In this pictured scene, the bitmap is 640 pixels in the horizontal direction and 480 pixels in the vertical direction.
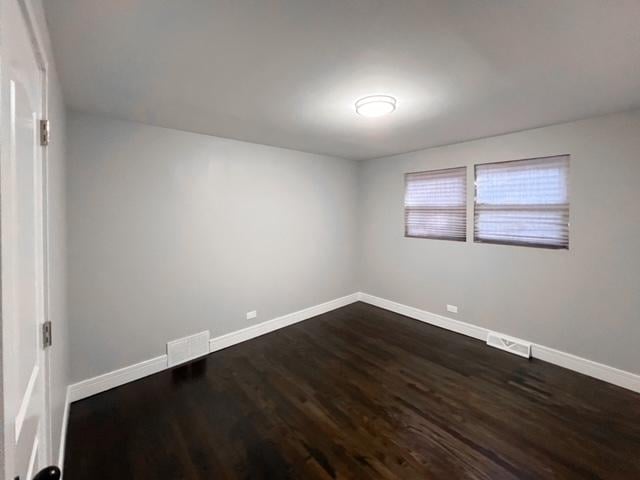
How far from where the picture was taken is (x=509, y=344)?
10.9 feet

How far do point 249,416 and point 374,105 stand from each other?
2.60 m

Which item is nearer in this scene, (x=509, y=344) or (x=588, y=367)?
(x=588, y=367)

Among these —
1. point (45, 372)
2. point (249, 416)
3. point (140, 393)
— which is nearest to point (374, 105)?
point (45, 372)

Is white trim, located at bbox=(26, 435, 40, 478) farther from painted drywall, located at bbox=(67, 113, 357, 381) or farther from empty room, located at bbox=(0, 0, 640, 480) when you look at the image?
painted drywall, located at bbox=(67, 113, 357, 381)

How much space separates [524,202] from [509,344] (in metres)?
1.61

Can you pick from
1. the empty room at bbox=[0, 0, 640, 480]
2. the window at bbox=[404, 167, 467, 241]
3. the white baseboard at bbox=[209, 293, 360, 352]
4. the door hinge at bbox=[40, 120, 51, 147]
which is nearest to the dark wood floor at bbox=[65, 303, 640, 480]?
the empty room at bbox=[0, 0, 640, 480]

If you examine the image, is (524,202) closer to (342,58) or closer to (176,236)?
(342,58)

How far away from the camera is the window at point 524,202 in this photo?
3.00 m

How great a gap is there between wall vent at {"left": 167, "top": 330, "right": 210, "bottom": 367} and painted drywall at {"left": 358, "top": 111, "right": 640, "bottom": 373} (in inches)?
113

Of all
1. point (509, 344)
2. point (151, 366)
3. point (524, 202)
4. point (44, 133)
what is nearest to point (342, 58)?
point (44, 133)

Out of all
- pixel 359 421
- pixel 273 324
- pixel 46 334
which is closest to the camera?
pixel 46 334

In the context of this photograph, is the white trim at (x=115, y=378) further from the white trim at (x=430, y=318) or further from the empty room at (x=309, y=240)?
the white trim at (x=430, y=318)

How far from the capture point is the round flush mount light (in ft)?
7.25

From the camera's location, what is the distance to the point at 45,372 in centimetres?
123
